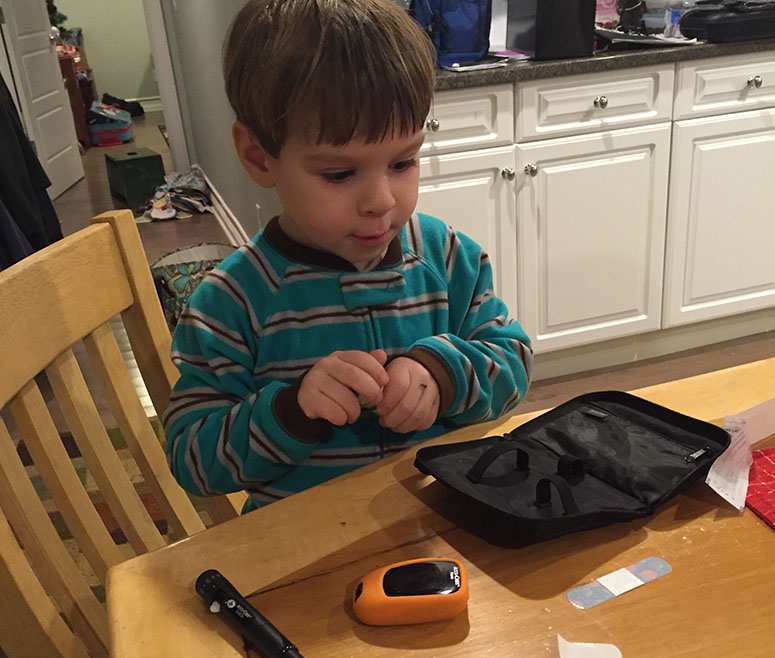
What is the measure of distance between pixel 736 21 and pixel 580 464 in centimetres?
198

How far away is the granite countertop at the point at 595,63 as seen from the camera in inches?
78.9

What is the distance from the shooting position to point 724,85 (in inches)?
88.7

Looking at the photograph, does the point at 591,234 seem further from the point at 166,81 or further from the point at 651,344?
the point at 166,81

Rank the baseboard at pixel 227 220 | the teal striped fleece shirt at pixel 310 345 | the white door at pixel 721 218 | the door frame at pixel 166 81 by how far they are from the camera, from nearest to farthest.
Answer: the teal striped fleece shirt at pixel 310 345, the white door at pixel 721 218, the baseboard at pixel 227 220, the door frame at pixel 166 81

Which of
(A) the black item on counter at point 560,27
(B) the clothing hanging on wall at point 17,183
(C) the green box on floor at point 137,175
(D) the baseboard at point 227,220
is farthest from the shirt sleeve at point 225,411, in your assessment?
(C) the green box on floor at point 137,175

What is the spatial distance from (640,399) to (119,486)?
0.55 m

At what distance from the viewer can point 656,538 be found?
0.60 metres

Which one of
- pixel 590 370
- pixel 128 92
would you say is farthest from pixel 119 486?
pixel 128 92

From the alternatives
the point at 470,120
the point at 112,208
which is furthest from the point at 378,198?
the point at 112,208

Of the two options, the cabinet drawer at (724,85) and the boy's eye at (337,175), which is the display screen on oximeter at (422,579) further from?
the cabinet drawer at (724,85)

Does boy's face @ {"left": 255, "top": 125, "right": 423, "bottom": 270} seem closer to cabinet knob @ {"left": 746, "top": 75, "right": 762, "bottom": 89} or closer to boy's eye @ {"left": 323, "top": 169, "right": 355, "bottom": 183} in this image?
boy's eye @ {"left": 323, "top": 169, "right": 355, "bottom": 183}

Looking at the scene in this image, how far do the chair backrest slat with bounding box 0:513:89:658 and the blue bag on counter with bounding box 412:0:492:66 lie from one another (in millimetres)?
1719

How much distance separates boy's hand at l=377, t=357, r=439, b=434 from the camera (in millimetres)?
710

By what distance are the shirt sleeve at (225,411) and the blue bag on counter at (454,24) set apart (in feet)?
4.69
